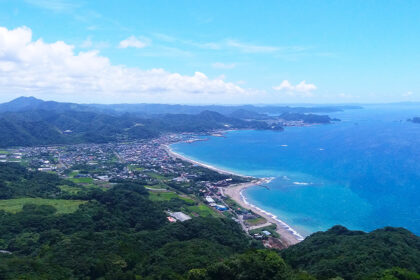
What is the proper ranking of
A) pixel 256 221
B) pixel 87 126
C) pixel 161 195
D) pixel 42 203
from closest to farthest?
pixel 42 203
pixel 256 221
pixel 161 195
pixel 87 126

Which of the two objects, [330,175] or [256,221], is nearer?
[256,221]

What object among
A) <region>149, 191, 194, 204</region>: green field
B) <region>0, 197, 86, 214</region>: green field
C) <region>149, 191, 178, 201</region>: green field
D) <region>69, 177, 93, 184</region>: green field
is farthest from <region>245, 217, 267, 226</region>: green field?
<region>69, 177, 93, 184</region>: green field

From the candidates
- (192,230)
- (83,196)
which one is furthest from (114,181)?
(192,230)

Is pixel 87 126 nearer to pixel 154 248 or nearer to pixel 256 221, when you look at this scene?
pixel 256 221

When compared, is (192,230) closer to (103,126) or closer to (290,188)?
(290,188)

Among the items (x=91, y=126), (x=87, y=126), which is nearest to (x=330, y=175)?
(x=91, y=126)

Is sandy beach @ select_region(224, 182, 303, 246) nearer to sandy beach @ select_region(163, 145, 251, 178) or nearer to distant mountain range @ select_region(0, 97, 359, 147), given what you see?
sandy beach @ select_region(163, 145, 251, 178)
